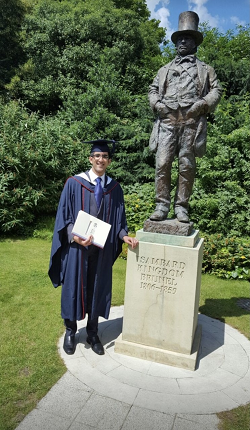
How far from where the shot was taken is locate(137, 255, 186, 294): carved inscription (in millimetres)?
3371

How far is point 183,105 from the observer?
11.1 ft

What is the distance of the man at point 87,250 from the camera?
342cm

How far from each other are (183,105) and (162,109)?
0.24 meters

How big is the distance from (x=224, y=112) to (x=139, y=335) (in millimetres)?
8496

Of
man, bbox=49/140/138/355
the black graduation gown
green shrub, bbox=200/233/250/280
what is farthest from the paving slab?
green shrub, bbox=200/233/250/280

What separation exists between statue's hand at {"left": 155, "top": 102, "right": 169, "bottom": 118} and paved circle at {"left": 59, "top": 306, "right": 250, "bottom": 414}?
2.77 m

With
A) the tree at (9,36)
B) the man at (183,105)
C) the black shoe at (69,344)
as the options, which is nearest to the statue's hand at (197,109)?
the man at (183,105)

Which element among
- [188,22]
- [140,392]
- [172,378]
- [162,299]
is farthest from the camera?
[162,299]

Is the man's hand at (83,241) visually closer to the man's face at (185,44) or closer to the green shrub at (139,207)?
the man's face at (185,44)

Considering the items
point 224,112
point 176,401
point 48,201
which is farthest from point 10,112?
point 176,401

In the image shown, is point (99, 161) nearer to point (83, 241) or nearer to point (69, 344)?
point (83, 241)

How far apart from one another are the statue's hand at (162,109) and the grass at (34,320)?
295 centimetres

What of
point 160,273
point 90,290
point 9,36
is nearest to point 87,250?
point 90,290

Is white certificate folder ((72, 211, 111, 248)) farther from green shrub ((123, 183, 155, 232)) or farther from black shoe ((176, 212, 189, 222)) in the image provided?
green shrub ((123, 183, 155, 232))
